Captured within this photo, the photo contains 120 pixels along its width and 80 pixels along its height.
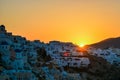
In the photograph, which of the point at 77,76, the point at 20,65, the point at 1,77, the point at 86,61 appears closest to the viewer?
the point at 1,77

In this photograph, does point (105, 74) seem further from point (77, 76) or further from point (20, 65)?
point (20, 65)

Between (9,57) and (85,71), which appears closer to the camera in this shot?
(9,57)

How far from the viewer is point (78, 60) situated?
9562 cm

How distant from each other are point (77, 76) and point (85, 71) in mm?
9833

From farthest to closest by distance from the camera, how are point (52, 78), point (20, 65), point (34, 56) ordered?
point (34, 56), point (52, 78), point (20, 65)

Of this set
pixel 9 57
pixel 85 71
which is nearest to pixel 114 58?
pixel 85 71

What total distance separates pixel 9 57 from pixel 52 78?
890 centimetres

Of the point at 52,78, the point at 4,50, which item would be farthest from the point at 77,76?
the point at 4,50

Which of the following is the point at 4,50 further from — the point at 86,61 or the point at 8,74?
the point at 86,61

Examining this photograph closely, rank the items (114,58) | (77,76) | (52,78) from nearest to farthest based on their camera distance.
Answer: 1. (52,78)
2. (77,76)
3. (114,58)

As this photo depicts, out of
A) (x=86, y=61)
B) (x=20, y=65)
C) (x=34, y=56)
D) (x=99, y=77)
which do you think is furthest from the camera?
(x=86, y=61)

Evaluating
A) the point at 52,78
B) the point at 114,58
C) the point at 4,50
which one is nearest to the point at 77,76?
the point at 52,78

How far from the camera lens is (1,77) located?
4850 cm

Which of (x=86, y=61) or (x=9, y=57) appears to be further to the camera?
(x=86, y=61)
